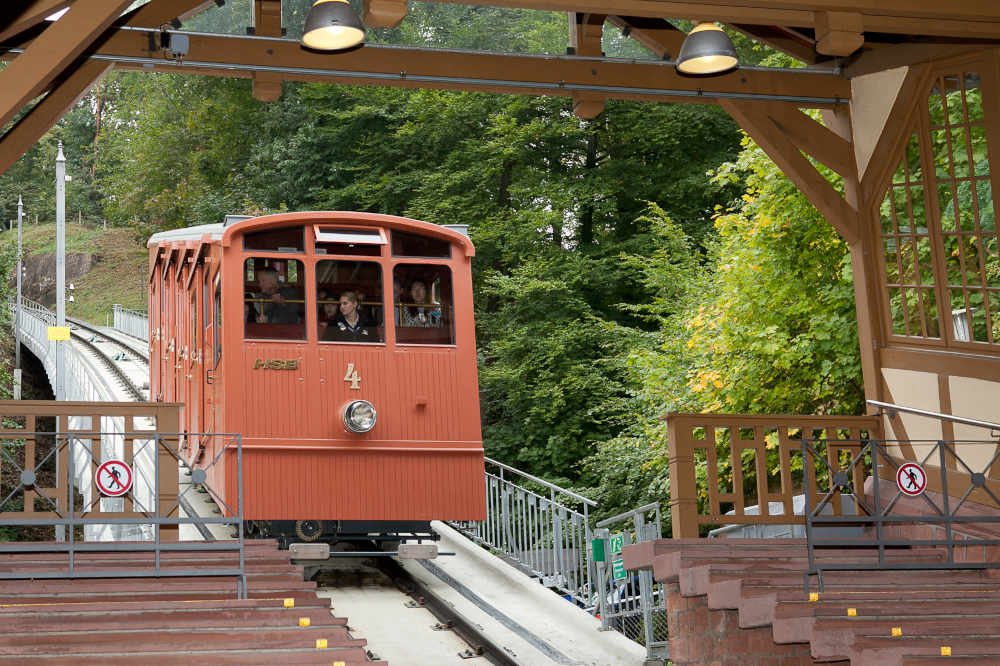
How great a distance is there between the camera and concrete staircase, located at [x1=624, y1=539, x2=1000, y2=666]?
23.7ft

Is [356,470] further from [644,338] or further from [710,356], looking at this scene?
[644,338]

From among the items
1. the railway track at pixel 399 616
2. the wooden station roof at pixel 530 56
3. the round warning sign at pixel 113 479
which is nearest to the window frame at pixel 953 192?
the wooden station roof at pixel 530 56

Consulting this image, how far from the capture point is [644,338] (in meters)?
24.2

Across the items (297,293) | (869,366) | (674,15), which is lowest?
(869,366)

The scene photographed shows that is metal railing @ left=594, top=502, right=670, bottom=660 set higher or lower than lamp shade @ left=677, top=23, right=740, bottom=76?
lower

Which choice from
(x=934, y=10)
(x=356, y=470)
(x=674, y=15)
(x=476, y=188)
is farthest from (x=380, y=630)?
(x=476, y=188)

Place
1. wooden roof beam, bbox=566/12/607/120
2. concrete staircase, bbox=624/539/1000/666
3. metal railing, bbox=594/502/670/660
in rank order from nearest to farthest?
concrete staircase, bbox=624/539/1000/666, wooden roof beam, bbox=566/12/607/120, metal railing, bbox=594/502/670/660

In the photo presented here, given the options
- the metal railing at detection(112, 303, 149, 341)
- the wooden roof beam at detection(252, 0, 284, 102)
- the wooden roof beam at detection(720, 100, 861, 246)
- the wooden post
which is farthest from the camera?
the metal railing at detection(112, 303, 149, 341)

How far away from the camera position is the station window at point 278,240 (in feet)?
42.3

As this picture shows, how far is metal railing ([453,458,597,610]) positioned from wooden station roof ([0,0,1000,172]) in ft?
15.8

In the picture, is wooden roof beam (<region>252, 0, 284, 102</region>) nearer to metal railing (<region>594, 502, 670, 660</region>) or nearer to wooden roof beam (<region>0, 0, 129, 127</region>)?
wooden roof beam (<region>0, 0, 129, 127</region>)

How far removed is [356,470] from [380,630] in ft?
5.48

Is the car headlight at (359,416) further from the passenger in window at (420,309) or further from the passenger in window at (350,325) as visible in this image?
the passenger in window at (420,309)

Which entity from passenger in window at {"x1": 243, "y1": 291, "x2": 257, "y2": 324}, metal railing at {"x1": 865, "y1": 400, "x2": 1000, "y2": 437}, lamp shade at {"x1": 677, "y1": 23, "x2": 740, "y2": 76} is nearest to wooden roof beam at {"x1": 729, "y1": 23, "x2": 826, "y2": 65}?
lamp shade at {"x1": 677, "y1": 23, "x2": 740, "y2": 76}
